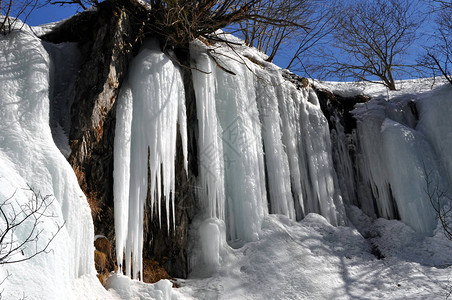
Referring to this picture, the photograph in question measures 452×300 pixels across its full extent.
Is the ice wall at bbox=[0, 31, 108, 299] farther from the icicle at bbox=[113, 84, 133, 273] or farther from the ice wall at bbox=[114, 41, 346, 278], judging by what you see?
the ice wall at bbox=[114, 41, 346, 278]

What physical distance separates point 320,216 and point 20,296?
4.97 m

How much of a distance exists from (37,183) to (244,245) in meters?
2.97

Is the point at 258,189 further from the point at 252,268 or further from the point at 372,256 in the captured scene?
the point at 372,256

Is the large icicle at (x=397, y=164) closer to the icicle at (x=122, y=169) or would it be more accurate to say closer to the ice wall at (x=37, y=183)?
the icicle at (x=122, y=169)

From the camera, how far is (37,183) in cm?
407

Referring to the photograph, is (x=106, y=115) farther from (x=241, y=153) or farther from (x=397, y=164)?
(x=397, y=164)

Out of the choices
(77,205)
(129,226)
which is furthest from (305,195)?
(77,205)

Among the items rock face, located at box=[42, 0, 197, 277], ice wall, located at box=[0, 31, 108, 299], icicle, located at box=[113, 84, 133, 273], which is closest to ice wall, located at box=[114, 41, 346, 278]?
icicle, located at box=[113, 84, 133, 273]

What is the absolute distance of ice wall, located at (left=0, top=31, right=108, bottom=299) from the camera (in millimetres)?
3355

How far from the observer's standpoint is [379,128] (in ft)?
27.8

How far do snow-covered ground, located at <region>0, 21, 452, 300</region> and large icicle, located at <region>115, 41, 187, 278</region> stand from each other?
1.05 feet

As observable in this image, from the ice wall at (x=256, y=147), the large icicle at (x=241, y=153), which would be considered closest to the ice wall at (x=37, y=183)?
the ice wall at (x=256, y=147)

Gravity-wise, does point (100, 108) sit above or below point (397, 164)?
above

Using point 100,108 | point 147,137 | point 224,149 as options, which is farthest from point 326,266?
point 100,108
